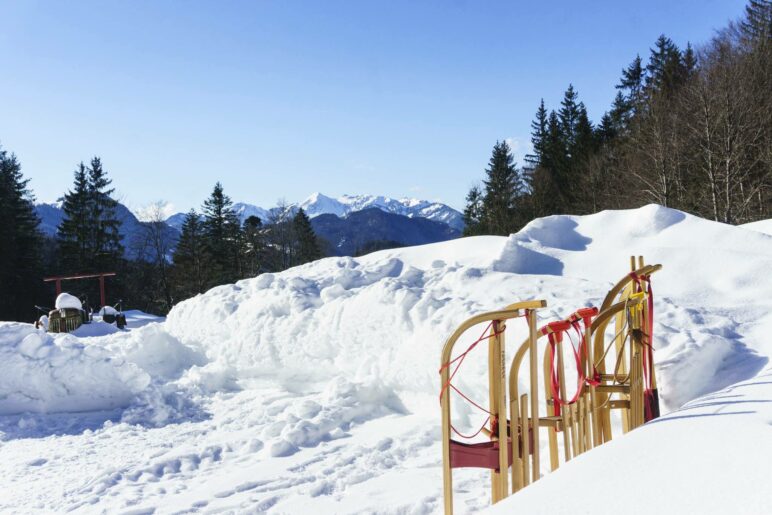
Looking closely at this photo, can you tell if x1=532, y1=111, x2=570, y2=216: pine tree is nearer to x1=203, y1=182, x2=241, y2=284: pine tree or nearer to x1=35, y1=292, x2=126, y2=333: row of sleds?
x1=203, y1=182, x2=241, y2=284: pine tree

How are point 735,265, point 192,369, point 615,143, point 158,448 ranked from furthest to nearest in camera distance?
point 615,143, point 192,369, point 735,265, point 158,448

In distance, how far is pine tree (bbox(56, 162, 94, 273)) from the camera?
107 feet

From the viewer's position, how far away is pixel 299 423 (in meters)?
5.43

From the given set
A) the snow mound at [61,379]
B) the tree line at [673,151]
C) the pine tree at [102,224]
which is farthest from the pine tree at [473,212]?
the snow mound at [61,379]

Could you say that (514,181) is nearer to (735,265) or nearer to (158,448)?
(735,265)

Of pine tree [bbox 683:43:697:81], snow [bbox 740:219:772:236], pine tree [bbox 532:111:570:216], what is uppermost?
pine tree [bbox 683:43:697:81]

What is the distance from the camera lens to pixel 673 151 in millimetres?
21875

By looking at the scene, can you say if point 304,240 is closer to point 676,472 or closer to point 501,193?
point 501,193

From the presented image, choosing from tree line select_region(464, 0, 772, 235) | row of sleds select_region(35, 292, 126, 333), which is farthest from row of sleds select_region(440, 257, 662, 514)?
tree line select_region(464, 0, 772, 235)

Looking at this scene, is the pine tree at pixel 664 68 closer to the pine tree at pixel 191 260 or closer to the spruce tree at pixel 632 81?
the spruce tree at pixel 632 81

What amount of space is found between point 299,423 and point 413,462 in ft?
4.68

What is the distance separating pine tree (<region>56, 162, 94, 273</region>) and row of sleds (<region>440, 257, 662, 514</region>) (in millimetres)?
35325

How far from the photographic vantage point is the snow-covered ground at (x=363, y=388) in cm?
277

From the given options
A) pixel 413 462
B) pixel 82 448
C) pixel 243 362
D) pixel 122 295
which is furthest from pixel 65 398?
pixel 122 295
